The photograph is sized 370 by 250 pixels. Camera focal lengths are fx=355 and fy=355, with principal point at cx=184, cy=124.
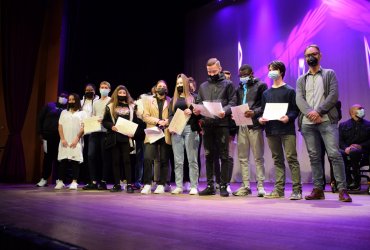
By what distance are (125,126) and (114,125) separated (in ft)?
0.66

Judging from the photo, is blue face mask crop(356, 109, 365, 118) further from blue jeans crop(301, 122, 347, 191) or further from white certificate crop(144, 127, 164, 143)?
white certificate crop(144, 127, 164, 143)

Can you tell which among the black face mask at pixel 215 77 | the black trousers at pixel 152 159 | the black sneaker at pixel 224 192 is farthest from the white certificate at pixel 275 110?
the black trousers at pixel 152 159

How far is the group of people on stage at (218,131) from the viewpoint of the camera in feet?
11.1

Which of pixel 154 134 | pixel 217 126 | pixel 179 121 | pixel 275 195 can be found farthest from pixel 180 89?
pixel 275 195

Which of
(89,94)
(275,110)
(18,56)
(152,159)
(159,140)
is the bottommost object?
(152,159)

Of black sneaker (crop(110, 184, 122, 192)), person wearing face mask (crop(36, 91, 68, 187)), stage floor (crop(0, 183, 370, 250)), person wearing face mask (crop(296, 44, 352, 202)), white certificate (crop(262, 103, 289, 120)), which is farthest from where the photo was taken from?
person wearing face mask (crop(36, 91, 68, 187))

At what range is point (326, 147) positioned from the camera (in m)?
3.29

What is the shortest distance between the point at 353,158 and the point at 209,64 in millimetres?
2466

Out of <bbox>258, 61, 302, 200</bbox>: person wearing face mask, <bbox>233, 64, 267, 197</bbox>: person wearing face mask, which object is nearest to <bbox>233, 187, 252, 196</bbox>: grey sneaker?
<bbox>233, 64, 267, 197</bbox>: person wearing face mask

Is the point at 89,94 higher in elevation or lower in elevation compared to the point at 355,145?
higher

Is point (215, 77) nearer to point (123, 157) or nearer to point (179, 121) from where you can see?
point (179, 121)

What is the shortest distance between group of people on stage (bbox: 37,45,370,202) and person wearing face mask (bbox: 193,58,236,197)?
11 mm

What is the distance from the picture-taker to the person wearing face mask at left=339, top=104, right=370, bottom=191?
4.81m

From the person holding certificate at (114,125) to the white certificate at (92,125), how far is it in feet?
0.71
